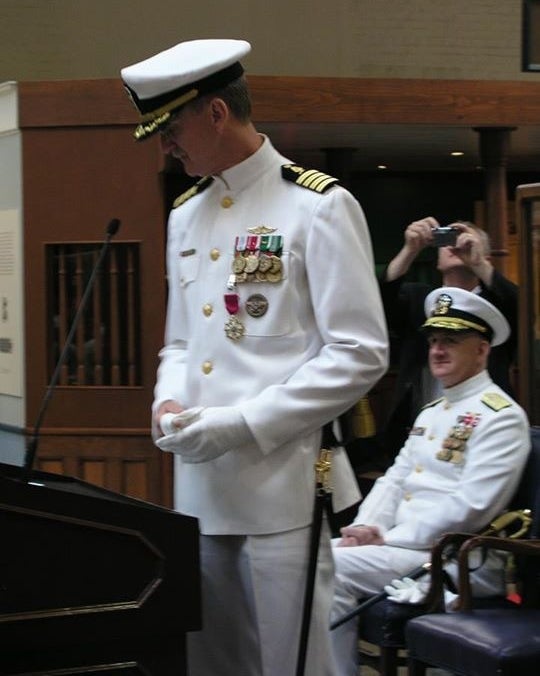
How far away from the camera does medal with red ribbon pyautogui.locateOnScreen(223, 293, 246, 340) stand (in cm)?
227

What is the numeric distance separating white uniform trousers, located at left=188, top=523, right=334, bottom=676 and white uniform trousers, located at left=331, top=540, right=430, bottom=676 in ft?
4.42

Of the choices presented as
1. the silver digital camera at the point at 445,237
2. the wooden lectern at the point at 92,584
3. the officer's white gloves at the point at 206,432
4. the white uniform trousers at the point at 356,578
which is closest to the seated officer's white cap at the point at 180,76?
the officer's white gloves at the point at 206,432

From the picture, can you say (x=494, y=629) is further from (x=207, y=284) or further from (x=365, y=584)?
(x=207, y=284)

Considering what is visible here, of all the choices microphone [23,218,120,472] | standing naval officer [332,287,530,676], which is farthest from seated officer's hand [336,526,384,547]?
microphone [23,218,120,472]

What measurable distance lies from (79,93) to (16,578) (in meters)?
3.86

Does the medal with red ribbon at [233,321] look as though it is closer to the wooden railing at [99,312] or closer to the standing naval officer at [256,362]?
the standing naval officer at [256,362]

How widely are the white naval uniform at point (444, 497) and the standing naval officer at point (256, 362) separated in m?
1.31

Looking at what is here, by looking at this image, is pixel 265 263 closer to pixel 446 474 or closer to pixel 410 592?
pixel 410 592

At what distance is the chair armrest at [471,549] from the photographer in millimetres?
3279

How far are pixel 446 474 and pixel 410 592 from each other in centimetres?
42

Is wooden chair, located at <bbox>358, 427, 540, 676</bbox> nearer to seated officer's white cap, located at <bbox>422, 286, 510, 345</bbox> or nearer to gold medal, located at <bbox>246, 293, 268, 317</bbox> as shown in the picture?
seated officer's white cap, located at <bbox>422, 286, 510, 345</bbox>

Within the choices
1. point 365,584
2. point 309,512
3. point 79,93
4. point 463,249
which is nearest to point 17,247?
point 79,93

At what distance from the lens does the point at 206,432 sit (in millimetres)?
2137

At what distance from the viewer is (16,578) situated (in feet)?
6.45
